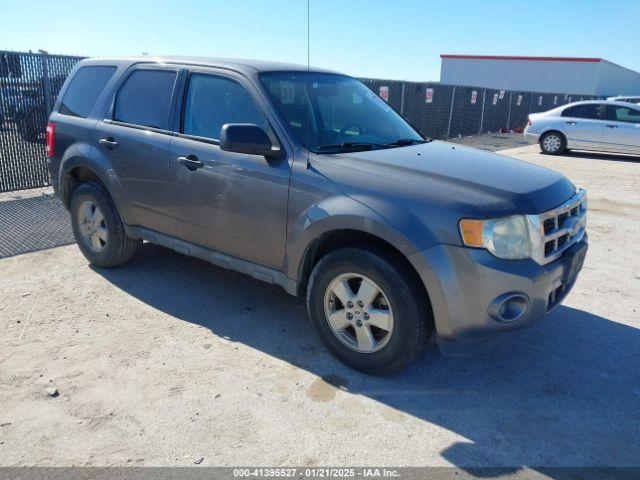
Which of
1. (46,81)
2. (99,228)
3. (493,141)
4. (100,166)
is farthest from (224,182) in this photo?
(493,141)

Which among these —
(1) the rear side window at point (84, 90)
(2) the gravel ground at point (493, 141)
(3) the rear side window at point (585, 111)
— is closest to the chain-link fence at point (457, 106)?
(2) the gravel ground at point (493, 141)

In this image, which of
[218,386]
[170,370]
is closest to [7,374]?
[170,370]

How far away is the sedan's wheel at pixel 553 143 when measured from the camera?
1554cm

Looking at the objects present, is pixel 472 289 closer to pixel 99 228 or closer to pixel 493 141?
pixel 99 228

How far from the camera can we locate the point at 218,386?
128 inches

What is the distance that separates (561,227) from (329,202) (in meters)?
1.43

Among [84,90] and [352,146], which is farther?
[84,90]

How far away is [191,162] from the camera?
13.0 feet

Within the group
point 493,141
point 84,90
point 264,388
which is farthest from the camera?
point 493,141

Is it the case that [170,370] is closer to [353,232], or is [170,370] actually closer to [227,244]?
[227,244]

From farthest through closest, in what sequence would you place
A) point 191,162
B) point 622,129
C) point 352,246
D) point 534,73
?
point 534,73, point 622,129, point 191,162, point 352,246

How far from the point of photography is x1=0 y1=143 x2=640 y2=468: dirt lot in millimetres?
2734

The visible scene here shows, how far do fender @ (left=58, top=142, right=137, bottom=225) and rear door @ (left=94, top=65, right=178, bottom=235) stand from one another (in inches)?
2.1

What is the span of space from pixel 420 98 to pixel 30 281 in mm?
13425
